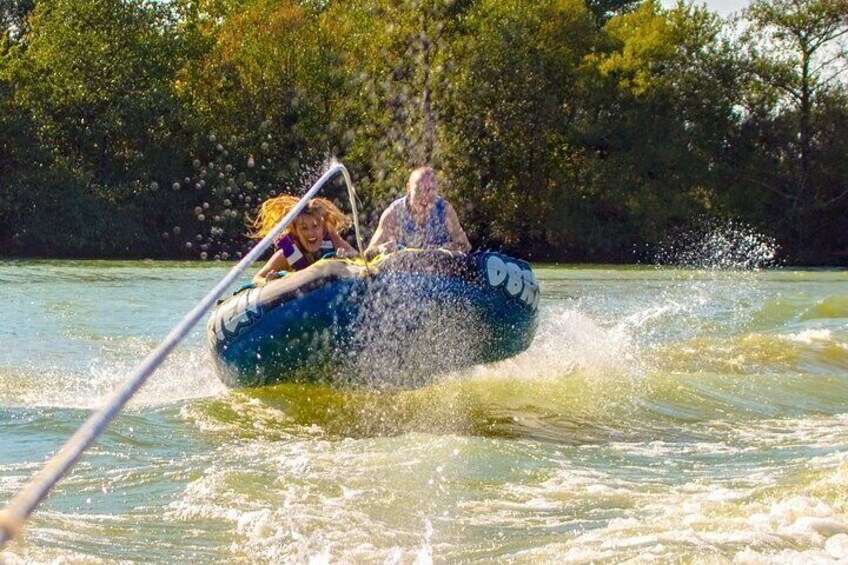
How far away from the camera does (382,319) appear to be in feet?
21.4

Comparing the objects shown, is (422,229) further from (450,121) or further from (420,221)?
(450,121)

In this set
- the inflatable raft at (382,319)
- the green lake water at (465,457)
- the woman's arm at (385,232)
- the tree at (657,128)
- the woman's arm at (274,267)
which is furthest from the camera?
the tree at (657,128)

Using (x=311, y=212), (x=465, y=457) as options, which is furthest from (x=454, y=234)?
(x=465, y=457)

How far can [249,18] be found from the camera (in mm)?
35156

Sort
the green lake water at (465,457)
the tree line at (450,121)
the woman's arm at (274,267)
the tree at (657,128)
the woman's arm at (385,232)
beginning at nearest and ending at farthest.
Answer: the green lake water at (465,457), the woman's arm at (274,267), the woman's arm at (385,232), the tree line at (450,121), the tree at (657,128)

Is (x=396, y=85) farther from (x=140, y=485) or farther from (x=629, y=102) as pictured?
(x=140, y=485)

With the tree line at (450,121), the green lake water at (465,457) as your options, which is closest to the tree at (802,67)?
the tree line at (450,121)

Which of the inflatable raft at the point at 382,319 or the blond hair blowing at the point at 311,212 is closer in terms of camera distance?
the inflatable raft at the point at 382,319

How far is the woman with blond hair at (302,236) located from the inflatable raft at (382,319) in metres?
0.34

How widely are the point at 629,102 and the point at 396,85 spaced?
638 centimetres

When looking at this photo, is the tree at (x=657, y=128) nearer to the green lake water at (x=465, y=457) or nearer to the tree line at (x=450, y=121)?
the tree line at (x=450, y=121)

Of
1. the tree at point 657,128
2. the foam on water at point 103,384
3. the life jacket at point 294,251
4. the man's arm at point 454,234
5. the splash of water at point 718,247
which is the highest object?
the tree at point 657,128

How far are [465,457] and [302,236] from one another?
2.24 meters

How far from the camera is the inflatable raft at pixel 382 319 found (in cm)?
648
